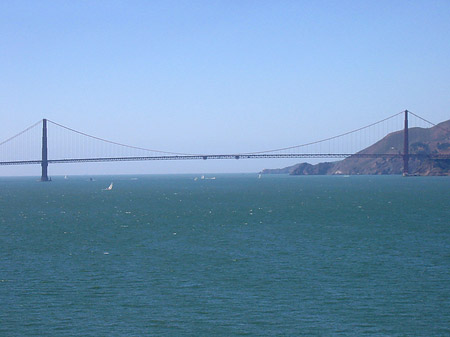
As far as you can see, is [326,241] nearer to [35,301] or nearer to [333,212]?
[35,301]

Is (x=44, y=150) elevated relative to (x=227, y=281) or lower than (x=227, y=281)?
elevated

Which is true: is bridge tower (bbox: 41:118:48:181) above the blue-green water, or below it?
above

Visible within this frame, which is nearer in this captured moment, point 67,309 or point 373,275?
point 67,309

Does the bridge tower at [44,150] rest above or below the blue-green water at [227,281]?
above

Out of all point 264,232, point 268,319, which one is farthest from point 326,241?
point 268,319

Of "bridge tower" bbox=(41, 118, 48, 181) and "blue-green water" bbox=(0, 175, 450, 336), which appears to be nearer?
"blue-green water" bbox=(0, 175, 450, 336)

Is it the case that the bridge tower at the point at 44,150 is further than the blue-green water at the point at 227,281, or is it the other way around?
the bridge tower at the point at 44,150

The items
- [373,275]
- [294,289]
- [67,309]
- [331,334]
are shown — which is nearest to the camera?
[331,334]

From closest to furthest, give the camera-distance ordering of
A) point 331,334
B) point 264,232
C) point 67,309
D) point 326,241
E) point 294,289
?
point 331,334, point 67,309, point 294,289, point 326,241, point 264,232

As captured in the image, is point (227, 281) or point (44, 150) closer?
point (227, 281)
